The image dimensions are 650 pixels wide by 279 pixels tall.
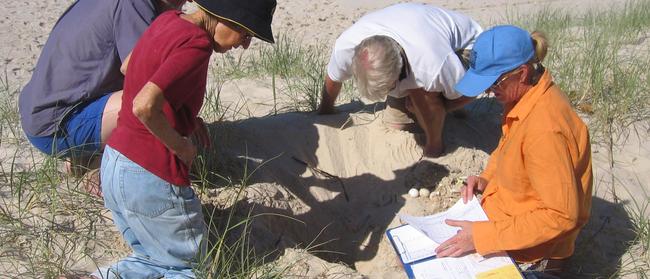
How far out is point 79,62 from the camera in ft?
10.2

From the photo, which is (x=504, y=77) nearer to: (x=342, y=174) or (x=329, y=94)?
(x=342, y=174)

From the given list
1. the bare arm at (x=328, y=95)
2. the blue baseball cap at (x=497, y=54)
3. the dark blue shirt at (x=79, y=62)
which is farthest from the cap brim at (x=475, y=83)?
the dark blue shirt at (x=79, y=62)

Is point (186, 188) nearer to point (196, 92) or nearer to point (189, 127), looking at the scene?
point (189, 127)

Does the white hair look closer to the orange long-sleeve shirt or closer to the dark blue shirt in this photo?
the orange long-sleeve shirt

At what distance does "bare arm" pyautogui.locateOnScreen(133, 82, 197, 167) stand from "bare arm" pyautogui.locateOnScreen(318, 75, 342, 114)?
1.63m

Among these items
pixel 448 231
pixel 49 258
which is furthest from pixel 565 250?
pixel 49 258

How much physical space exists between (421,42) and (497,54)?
3.14 ft

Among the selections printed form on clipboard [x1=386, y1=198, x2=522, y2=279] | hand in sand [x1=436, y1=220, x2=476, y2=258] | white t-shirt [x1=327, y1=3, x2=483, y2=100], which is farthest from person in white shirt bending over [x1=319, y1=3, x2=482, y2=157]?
hand in sand [x1=436, y1=220, x2=476, y2=258]

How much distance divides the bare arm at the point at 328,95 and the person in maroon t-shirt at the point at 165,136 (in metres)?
1.46

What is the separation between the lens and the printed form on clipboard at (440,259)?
2381 mm

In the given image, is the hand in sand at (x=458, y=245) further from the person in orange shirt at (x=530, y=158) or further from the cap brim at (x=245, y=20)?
the cap brim at (x=245, y=20)

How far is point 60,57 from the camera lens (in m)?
3.13

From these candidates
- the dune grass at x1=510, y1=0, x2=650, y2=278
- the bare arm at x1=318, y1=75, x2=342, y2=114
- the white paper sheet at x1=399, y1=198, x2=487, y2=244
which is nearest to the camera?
the white paper sheet at x1=399, y1=198, x2=487, y2=244

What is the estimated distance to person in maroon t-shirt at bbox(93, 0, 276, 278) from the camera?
82.3 inches
